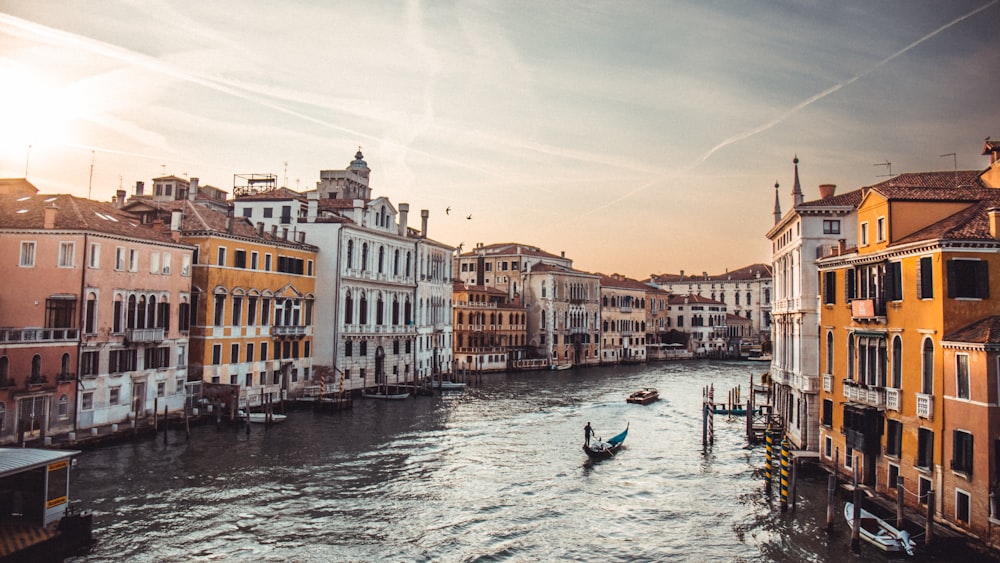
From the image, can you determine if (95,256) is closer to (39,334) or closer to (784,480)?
(39,334)

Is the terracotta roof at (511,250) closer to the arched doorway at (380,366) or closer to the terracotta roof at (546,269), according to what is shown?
the terracotta roof at (546,269)

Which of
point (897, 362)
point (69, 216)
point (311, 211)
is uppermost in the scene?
point (311, 211)

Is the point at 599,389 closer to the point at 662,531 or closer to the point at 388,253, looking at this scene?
the point at 388,253

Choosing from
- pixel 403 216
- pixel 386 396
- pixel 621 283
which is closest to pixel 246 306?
pixel 386 396

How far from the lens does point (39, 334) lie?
69.4 feet

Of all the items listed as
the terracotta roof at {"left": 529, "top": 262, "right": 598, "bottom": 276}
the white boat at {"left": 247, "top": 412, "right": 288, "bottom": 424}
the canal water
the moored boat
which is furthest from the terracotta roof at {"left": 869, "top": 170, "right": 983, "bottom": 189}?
the terracotta roof at {"left": 529, "top": 262, "right": 598, "bottom": 276}

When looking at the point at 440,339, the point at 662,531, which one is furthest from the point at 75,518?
the point at 440,339

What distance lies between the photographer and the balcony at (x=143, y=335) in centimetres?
2450

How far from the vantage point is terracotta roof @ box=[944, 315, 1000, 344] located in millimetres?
12922

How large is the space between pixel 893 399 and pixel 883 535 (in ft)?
10.1

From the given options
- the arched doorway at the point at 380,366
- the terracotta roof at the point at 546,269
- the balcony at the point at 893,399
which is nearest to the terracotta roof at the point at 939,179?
the balcony at the point at 893,399

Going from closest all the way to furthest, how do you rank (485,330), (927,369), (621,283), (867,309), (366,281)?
(927,369) → (867,309) → (366,281) → (485,330) → (621,283)

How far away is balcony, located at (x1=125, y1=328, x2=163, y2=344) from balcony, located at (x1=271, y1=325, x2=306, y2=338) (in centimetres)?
683

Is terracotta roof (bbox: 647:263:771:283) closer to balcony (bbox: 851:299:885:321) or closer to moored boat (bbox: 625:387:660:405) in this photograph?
moored boat (bbox: 625:387:660:405)
